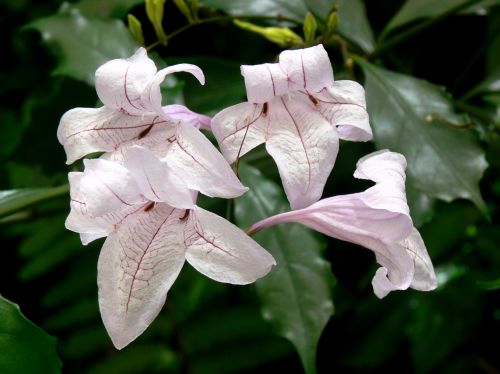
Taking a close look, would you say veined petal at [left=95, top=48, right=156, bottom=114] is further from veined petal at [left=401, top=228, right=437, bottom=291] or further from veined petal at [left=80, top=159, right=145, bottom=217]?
veined petal at [left=401, top=228, right=437, bottom=291]

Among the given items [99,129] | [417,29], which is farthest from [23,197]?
[417,29]

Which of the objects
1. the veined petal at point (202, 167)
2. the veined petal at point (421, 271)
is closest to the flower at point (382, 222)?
the veined petal at point (421, 271)

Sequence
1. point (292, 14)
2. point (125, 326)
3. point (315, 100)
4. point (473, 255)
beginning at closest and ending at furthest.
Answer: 1. point (125, 326)
2. point (315, 100)
3. point (292, 14)
4. point (473, 255)

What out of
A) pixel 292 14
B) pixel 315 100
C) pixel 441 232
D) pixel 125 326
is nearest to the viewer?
pixel 125 326

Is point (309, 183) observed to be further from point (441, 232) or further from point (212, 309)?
point (212, 309)

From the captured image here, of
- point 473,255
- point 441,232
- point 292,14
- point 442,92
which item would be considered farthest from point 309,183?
point 473,255

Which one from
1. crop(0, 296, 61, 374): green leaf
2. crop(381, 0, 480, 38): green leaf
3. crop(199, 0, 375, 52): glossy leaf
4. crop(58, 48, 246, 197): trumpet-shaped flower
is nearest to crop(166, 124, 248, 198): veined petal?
crop(58, 48, 246, 197): trumpet-shaped flower

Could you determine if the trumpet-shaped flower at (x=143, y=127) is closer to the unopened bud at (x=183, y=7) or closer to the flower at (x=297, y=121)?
the flower at (x=297, y=121)
